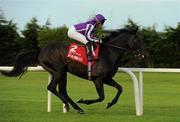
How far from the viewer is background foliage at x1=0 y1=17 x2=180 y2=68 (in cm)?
3519

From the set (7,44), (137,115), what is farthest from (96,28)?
(7,44)

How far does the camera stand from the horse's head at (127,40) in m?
9.81


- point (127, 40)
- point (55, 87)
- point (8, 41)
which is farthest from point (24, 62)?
point (8, 41)

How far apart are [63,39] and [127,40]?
2314cm

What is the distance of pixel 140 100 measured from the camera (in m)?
9.85

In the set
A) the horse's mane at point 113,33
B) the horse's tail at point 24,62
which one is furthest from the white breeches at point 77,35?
the horse's tail at point 24,62

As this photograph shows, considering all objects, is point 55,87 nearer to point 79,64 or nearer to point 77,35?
point 79,64

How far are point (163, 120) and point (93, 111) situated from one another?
6.95 feet

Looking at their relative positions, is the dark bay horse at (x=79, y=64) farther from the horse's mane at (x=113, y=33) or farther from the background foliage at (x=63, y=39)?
the background foliage at (x=63, y=39)

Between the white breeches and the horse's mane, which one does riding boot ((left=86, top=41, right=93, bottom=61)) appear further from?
the horse's mane

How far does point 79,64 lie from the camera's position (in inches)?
390

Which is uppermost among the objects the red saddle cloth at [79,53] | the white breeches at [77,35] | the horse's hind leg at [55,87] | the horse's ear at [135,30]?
the horse's ear at [135,30]

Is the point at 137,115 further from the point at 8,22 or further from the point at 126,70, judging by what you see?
the point at 8,22

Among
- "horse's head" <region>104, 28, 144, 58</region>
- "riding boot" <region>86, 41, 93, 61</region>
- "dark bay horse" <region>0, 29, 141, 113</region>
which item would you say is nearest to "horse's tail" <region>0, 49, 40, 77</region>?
"dark bay horse" <region>0, 29, 141, 113</region>
